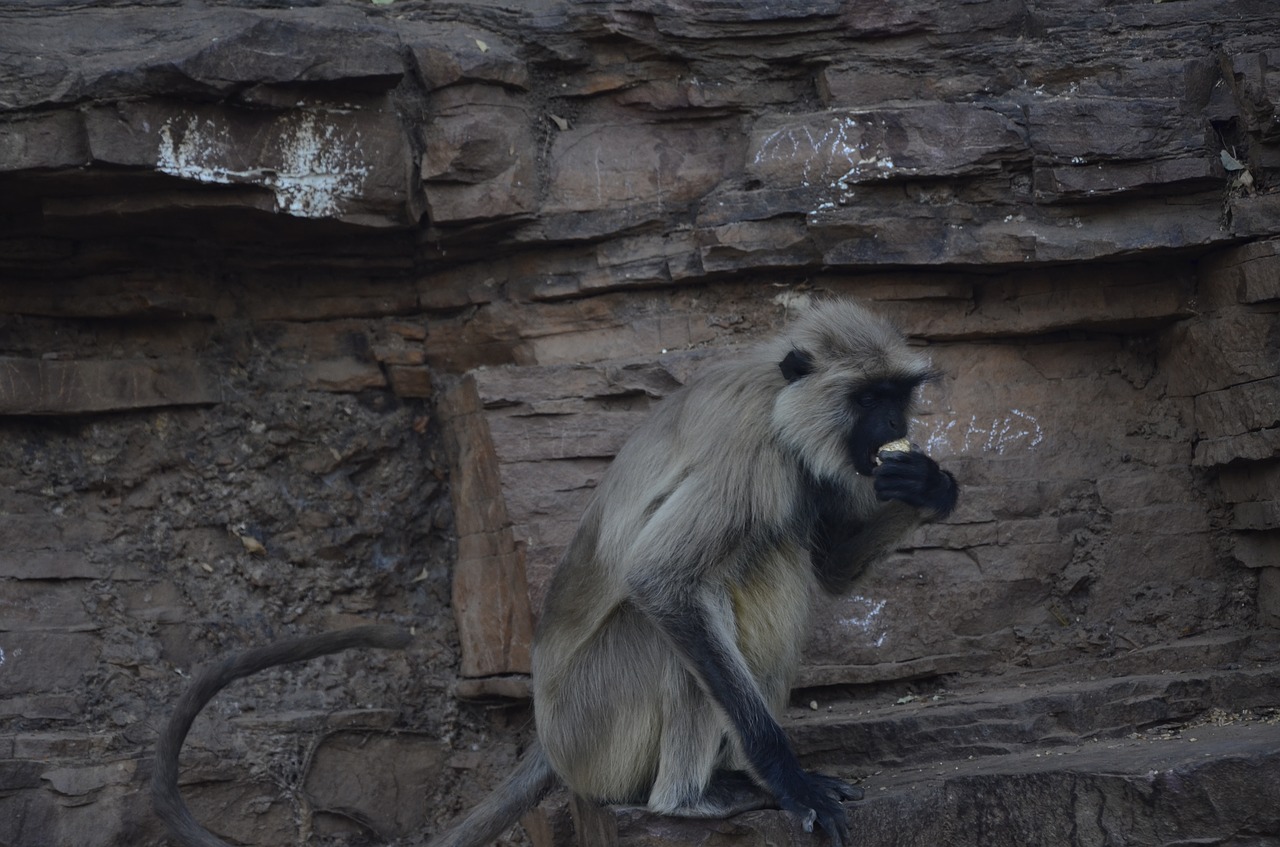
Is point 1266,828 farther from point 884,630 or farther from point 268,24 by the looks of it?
point 268,24

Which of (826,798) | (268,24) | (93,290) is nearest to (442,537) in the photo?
(93,290)

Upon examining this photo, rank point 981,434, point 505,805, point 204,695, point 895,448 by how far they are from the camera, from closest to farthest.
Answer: point 895,448, point 505,805, point 204,695, point 981,434

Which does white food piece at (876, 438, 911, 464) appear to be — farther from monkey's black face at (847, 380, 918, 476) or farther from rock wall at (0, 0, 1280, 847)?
rock wall at (0, 0, 1280, 847)

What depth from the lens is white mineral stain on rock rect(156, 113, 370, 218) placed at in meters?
5.02

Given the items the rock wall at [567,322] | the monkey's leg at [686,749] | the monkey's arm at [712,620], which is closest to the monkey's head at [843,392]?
the monkey's arm at [712,620]

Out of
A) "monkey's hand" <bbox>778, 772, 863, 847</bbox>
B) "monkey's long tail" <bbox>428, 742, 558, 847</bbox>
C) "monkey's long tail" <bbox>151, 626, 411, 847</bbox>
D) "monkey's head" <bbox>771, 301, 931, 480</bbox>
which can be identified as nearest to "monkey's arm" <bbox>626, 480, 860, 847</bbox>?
"monkey's hand" <bbox>778, 772, 863, 847</bbox>

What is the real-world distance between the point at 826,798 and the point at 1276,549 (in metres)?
2.62

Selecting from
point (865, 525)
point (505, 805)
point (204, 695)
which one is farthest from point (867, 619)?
point (204, 695)

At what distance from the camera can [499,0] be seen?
5.67 m

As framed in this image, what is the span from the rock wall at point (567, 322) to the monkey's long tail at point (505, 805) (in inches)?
32.1

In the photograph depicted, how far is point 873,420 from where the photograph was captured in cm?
410

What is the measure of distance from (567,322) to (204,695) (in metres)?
2.15

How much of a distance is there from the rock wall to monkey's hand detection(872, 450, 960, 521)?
4.69ft

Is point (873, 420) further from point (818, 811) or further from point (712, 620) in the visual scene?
point (818, 811)
